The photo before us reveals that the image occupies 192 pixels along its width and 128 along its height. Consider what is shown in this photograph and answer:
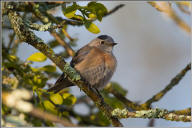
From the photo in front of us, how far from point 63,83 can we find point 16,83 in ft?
1.48

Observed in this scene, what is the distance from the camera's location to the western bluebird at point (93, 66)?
3.30 meters

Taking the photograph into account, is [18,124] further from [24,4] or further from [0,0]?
[24,4]

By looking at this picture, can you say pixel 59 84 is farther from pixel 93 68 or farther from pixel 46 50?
pixel 46 50

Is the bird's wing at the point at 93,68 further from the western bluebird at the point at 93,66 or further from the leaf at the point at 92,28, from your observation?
the leaf at the point at 92,28

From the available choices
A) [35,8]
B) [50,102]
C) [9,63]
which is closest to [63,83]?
[50,102]

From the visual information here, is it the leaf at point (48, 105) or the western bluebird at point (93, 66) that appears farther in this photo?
the western bluebird at point (93, 66)

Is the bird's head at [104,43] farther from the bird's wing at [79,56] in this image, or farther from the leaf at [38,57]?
the leaf at [38,57]

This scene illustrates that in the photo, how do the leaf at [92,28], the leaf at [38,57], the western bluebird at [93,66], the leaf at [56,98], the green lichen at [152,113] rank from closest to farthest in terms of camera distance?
the green lichen at [152,113] → the leaf at [92,28] → the leaf at [56,98] → the leaf at [38,57] → the western bluebird at [93,66]

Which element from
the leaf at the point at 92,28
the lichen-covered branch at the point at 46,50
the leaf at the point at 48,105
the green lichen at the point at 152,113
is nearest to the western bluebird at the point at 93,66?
the leaf at the point at 48,105

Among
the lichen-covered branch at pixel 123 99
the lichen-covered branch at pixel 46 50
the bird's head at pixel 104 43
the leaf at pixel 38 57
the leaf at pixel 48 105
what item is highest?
the lichen-covered branch at pixel 46 50

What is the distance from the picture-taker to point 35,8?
126 inches

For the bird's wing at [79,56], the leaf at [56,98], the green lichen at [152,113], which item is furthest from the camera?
the bird's wing at [79,56]

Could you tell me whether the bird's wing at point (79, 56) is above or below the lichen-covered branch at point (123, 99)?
above

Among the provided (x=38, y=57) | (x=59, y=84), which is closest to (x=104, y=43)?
(x=59, y=84)
